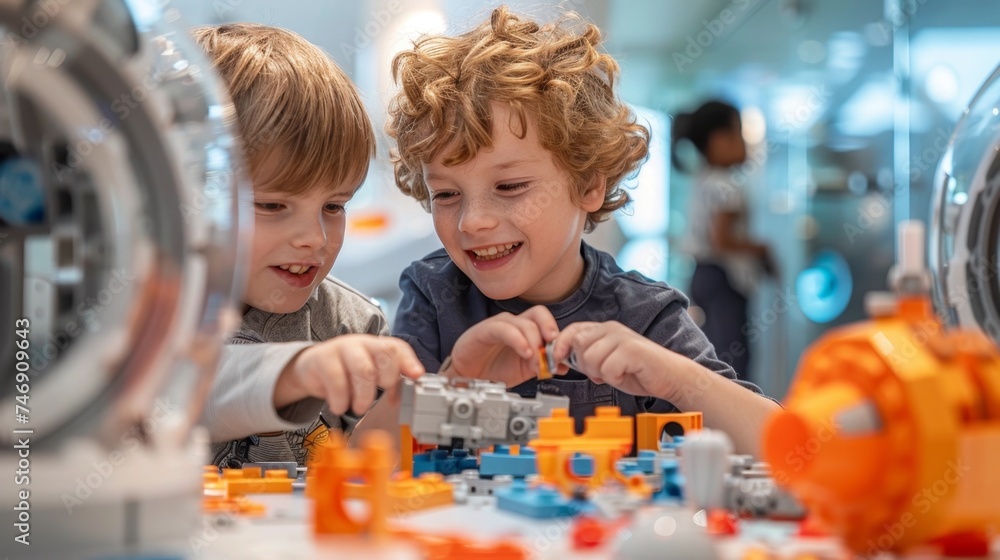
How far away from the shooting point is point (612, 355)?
2.69ft

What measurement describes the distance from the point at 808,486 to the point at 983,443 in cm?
7

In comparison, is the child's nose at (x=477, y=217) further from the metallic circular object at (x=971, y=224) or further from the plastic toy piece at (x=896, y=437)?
the plastic toy piece at (x=896, y=437)

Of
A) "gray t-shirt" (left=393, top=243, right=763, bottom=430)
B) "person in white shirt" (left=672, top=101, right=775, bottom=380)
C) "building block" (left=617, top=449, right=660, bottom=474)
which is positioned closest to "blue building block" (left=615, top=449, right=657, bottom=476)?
"building block" (left=617, top=449, right=660, bottom=474)

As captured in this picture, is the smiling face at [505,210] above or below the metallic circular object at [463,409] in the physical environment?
above

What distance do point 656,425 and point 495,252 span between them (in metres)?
0.44

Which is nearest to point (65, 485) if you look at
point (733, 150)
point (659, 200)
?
point (733, 150)

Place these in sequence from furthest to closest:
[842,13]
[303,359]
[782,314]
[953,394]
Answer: [782,314] < [842,13] < [303,359] < [953,394]

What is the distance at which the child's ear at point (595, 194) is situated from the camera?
4.11ft

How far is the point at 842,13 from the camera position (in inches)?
151

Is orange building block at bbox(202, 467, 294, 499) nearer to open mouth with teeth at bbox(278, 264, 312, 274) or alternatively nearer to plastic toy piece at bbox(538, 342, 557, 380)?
plastic toy piece at bbox(538, 342, 557, 380)

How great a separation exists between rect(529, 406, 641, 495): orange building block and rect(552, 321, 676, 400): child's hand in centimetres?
11

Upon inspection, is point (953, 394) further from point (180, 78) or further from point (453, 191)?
point (453, 191)

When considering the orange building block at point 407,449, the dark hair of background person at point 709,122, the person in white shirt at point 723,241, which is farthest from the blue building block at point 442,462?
the dark hair of background person at point 709,122

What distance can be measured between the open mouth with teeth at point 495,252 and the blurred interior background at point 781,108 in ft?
1.19
